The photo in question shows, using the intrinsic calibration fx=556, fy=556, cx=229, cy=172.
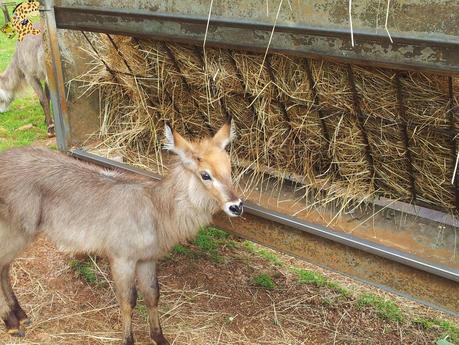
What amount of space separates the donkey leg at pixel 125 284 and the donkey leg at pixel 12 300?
0.81m

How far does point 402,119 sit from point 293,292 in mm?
2060

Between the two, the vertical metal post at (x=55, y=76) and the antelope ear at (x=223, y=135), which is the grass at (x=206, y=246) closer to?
the vertical metal post at (x=55, y=76)

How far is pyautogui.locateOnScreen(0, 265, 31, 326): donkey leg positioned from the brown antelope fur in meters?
0.12

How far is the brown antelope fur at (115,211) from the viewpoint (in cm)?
328

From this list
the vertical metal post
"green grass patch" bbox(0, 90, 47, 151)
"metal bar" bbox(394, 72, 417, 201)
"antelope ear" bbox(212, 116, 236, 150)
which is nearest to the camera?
"metal bar" bbox(394, 72, 417, 201)

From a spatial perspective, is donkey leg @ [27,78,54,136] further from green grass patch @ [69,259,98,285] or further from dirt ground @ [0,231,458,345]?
green grass patch @ [69,259,98,285]

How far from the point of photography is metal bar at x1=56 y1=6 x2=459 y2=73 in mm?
2137

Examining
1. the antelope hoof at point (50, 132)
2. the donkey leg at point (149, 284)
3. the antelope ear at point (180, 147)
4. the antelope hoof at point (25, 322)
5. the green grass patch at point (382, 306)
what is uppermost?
the antelope ear at point (180, 147)

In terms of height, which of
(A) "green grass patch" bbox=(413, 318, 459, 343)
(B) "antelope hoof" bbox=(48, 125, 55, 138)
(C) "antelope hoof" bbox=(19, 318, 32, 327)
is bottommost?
(A) "green grass patch" bbox=(413, 318, 459, 343)

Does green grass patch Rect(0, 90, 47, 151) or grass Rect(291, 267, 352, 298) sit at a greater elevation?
green grass patch Rect(0, 90, 47, 151)

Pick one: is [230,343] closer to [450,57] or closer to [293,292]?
[293,292]

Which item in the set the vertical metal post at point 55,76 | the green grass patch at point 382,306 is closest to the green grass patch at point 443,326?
the green grass patch at point 382,306

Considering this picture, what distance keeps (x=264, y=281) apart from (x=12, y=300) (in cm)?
189

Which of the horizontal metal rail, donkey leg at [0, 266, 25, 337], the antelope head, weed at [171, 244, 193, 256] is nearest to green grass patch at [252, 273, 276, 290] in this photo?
weed at [171, 244, 193, 256]
